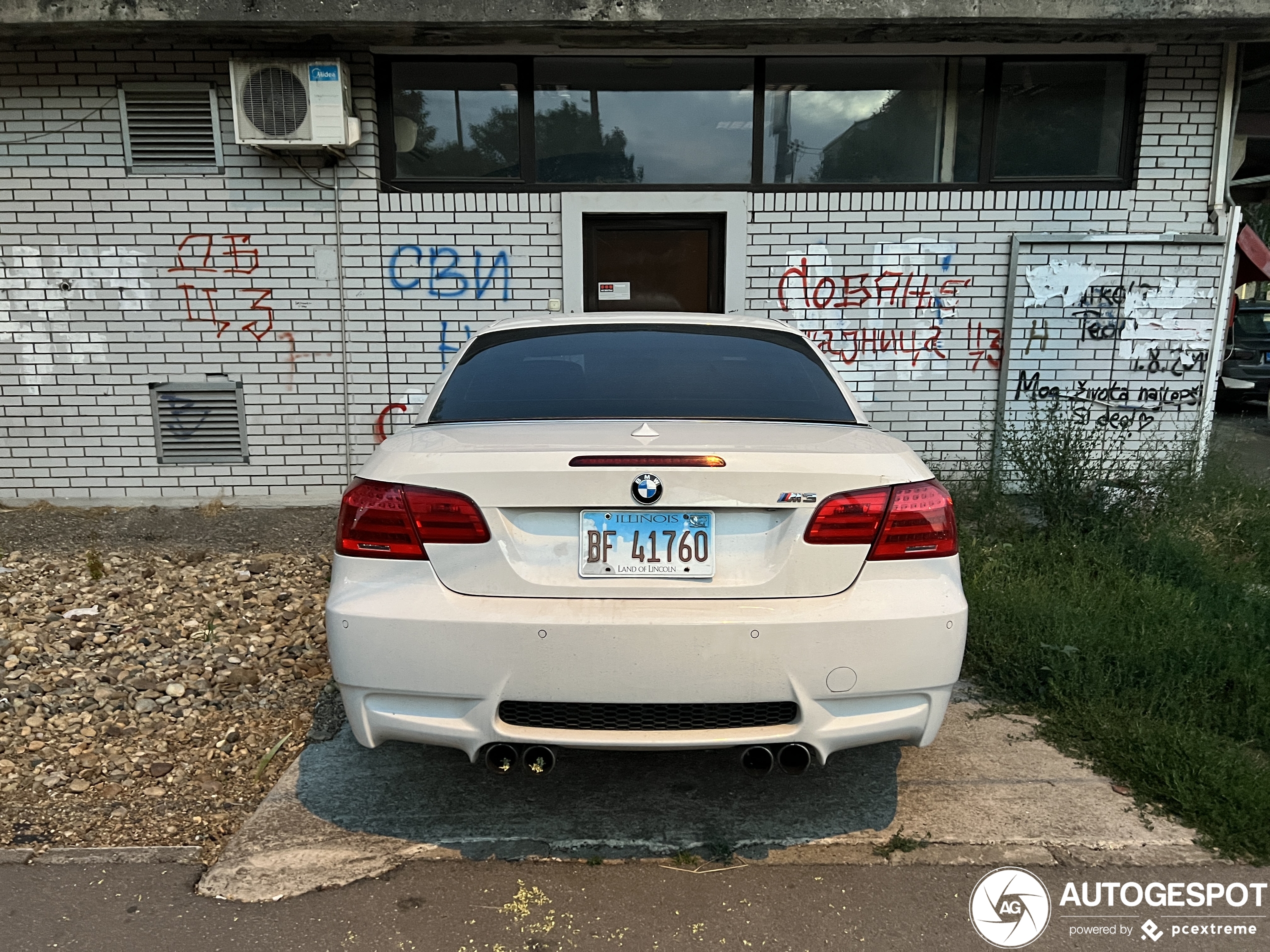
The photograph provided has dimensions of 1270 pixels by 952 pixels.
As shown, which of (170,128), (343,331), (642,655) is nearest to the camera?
(642,655)

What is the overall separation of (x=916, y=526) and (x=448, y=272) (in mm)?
5127

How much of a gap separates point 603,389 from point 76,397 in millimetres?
5706

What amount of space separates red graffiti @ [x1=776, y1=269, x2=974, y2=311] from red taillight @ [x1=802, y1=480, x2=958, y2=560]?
4.54m

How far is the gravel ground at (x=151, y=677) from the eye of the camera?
9.53 ft

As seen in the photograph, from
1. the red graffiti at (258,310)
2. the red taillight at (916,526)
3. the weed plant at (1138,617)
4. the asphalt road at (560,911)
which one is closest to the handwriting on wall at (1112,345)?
the weed plant at (1138,617)

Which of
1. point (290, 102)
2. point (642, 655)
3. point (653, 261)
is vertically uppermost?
point (290, 102)

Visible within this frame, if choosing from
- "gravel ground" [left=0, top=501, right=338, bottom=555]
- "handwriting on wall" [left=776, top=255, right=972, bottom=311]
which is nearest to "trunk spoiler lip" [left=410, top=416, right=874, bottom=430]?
"gravel ground" [left=0, top=501, right=338, bottom=555]

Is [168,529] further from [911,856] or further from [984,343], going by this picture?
[984,343]

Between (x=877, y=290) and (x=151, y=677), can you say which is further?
(x=877, y=290)

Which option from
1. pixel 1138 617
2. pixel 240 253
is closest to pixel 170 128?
pixel 240 253

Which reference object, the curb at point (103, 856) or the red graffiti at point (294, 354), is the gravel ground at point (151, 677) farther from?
the red graffiti at point (294, 354)

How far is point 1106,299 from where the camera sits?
22.2 feet

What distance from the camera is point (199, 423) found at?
682 cm

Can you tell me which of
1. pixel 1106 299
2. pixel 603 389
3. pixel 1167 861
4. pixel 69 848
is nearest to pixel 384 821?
pixel 69 848
